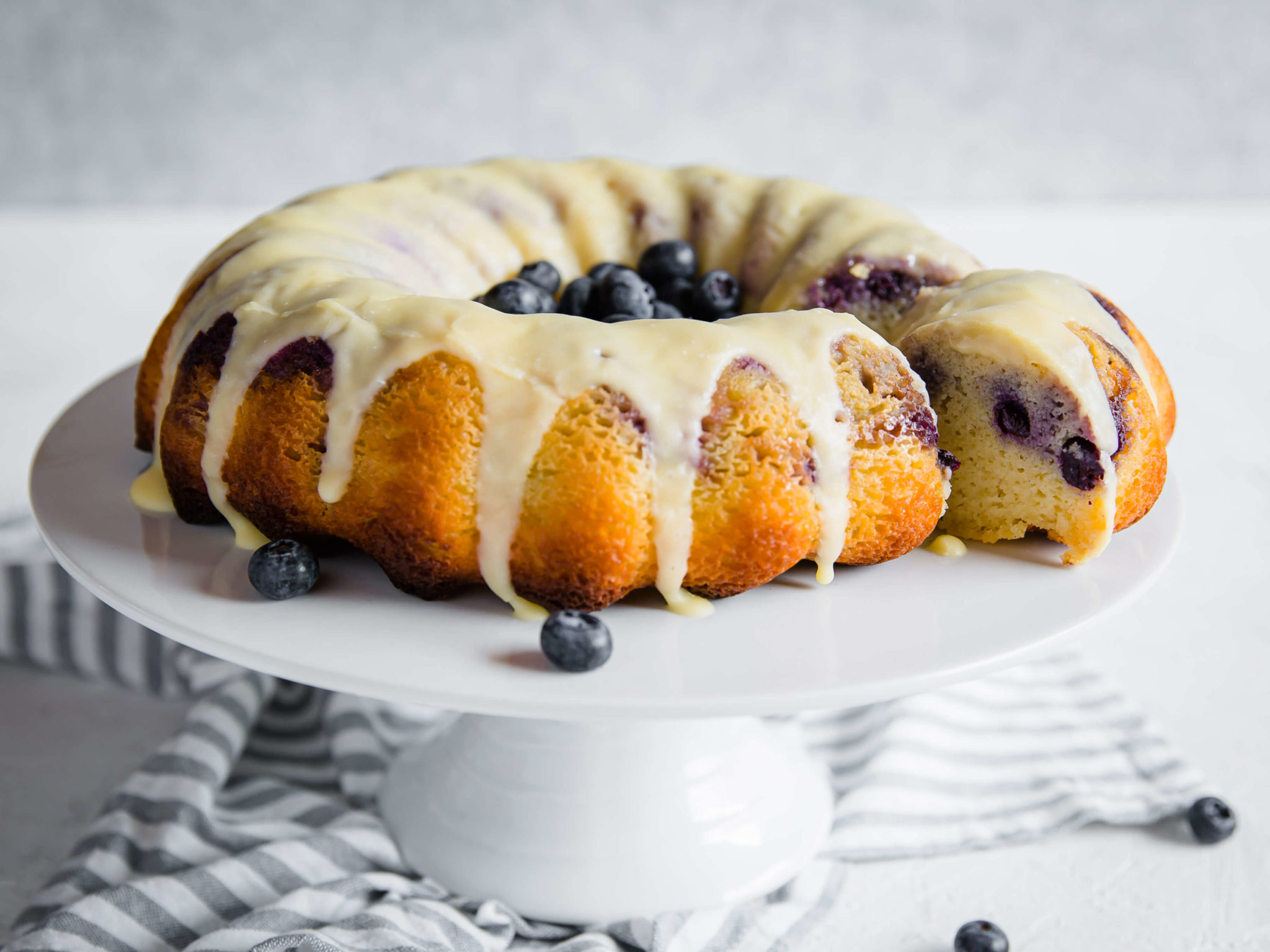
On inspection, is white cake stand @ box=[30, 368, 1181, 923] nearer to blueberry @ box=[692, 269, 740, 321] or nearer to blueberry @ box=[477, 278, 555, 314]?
blueberry @ box=[477, 278, 555, 314]

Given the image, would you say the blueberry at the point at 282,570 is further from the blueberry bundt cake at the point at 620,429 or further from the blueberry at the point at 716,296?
the blueberry at the point at 716,296

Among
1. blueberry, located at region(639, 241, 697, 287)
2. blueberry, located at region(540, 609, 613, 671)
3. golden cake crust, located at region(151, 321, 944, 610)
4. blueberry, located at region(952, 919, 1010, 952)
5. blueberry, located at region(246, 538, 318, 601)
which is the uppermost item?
blueberry, located at region(639, 241, 697, 287)

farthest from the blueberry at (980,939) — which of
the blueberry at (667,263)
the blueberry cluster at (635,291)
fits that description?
the blueberry at (667,263)

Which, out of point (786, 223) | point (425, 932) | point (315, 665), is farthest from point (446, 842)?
point (786, 223)

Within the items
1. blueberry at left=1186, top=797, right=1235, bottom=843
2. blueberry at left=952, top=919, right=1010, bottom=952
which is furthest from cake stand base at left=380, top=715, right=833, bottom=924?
blueberry at left=1186, top=797, right=1235, bottom=843

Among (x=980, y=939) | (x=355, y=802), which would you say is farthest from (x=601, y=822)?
(x=980, y=939)

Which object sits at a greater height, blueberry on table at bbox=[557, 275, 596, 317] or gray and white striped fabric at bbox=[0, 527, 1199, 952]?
blueberry on table at bbox=[557, 275, 596, 317]

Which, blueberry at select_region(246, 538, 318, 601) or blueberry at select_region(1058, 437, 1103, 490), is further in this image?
blueberry at select_region(1058, 437, 1103, 490)
